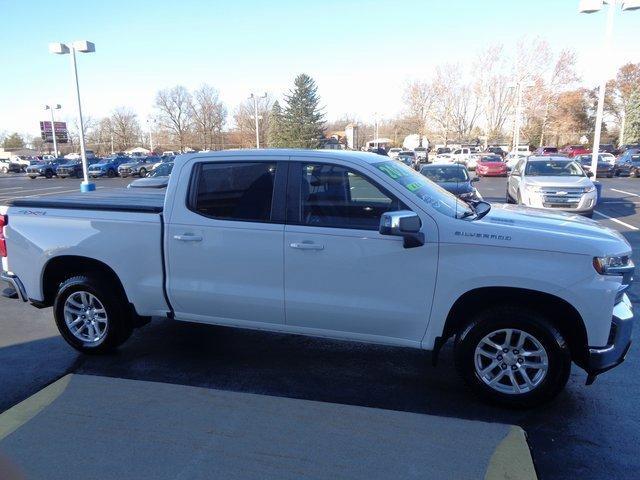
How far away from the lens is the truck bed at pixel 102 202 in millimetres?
4527

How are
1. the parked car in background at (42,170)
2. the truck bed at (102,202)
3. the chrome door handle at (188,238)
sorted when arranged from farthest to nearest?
the parked car in background at (42,170), the truck bed at (102,202), the chrome door handle at (188,238)

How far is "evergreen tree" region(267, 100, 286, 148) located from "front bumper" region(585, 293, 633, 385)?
5321cm

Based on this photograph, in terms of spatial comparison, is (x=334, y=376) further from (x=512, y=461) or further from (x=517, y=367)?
(x=512, y=461)

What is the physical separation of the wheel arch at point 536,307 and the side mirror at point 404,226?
55cm

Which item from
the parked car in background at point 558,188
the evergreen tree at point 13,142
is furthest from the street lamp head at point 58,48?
the evergreen tree at point 13,142

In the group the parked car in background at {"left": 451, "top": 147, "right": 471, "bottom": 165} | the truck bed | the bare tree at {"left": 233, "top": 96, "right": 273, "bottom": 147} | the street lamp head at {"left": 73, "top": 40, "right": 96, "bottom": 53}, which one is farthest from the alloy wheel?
the bare tree at {"left": 233, "top": 96, "right": 273, "bottom": 147}

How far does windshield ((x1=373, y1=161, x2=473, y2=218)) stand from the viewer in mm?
3930

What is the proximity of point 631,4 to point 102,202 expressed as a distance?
722 inches

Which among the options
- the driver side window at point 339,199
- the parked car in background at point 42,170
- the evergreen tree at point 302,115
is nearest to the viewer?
the driver side window at point 339,199

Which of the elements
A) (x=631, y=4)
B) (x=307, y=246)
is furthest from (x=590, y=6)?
(x=307, y=246)

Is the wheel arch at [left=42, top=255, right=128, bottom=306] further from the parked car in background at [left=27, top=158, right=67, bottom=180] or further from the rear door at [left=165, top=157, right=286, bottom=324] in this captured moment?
the parked car in background at [left=27, top=158, right=67, bottom=180]

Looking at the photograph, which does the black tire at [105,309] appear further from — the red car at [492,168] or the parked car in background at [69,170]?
the parked car in background at [69,170]

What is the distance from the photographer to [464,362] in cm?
378

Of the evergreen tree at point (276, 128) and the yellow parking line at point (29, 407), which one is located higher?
the evergreen tree at point (276, 128)
